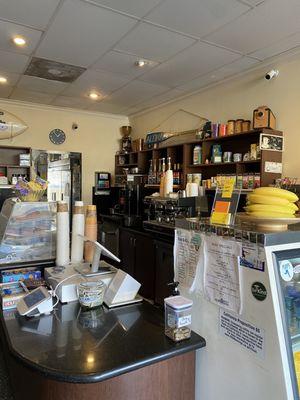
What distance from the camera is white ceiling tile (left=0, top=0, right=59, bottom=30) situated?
2.46 m

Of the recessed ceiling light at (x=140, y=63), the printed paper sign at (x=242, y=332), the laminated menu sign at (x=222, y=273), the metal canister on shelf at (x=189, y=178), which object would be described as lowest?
the printed paper sign at (x=242, y=332)

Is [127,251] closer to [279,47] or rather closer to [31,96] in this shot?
[31,96]

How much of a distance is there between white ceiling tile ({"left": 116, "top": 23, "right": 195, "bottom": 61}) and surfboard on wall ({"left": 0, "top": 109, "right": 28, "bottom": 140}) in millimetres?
2662

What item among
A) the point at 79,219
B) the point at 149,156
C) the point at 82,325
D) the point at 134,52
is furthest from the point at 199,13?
the point at 149,156

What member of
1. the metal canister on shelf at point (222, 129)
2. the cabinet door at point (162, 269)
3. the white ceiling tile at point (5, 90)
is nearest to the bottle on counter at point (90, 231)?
the cabinet door at point (162, 269)

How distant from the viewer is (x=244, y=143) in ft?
12.4

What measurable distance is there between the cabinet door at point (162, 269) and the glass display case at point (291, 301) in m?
2.15

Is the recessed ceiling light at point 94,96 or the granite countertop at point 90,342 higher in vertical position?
the recessed ceiling light at point 94,96

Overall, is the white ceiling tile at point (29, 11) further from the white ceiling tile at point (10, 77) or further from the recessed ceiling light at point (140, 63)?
the white ceiling tile at point (10, 77)

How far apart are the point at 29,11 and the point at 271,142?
250 centimetres

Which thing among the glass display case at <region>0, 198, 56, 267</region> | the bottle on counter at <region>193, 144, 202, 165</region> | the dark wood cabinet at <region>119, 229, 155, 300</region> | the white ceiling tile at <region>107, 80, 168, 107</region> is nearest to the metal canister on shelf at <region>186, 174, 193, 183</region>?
the bottle on counter at <region>193, 144, 202, 165</region>

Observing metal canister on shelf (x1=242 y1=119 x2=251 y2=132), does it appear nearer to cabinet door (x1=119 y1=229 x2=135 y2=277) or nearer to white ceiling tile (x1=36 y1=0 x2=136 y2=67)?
white ceiling tile (x1=36 y1=0 x2=136 y2=67)

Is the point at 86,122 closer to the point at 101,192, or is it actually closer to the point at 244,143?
the point at 101,192

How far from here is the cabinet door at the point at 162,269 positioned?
11.1 feet
